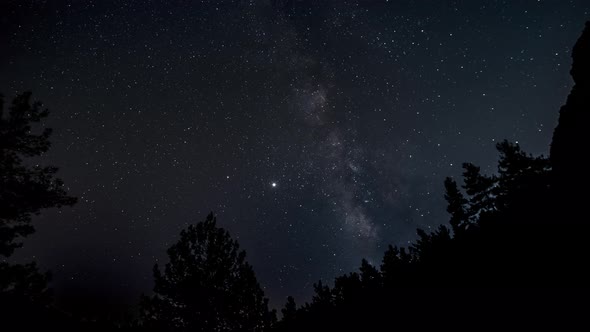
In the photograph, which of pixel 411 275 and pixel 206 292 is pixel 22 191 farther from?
pixel 411 275

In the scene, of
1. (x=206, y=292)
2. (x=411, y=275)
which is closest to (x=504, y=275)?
(x=411, y=275)

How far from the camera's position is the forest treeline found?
22.8 feet

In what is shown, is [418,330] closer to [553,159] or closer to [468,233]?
[468,233]

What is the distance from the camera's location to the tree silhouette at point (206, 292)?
15.7 metres

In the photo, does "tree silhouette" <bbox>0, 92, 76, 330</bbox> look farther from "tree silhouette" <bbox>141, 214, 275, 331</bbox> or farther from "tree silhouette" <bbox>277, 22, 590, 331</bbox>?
"tree silhouette" <bbox>277, 22, 590, 331</bbox>

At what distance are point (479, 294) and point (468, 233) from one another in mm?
4918

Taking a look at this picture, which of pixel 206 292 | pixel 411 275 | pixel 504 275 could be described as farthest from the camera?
pixel 206 292

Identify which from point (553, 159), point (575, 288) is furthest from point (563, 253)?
point (553, 159)

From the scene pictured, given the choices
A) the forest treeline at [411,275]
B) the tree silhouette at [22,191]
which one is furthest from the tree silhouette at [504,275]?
the tree silhouette at [22,191]

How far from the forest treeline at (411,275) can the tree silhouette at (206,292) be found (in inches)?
2.1

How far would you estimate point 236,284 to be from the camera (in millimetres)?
16938

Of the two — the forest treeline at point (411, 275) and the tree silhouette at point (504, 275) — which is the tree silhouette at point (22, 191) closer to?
the forest treeline at point (411, 275)

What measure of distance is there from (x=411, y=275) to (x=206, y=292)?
10488mm

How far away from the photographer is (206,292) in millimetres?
16109
